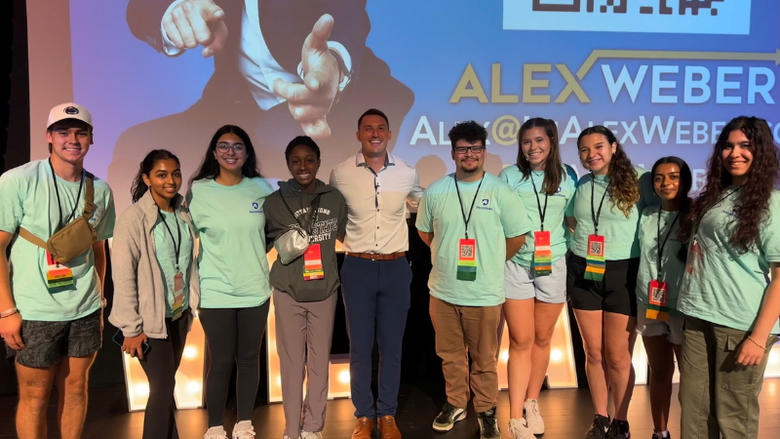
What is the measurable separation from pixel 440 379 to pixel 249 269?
6.22 feet

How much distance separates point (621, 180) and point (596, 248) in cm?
34

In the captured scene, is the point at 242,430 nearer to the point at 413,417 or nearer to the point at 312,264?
the point at 312,264

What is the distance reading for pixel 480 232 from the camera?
248 cm

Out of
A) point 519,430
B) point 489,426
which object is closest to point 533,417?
point 519,430

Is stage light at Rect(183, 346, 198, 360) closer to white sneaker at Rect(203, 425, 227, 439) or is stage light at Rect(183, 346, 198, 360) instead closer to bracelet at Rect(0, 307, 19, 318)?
white sneaker at Rect(203, 425, 227, 439)

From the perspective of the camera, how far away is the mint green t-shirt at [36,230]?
197 centimetres

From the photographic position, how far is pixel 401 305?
258 cm

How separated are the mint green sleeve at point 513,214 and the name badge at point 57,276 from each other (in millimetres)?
1896

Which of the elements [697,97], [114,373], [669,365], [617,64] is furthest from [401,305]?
[697,97]

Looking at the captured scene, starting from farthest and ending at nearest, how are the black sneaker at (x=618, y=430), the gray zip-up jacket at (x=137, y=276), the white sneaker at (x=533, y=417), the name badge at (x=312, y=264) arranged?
the white sneaker at (x=533, y=417) < the black sneaker at (x=618, y=430) < the name badge at (x=312, y=264) < the gray zip-up jacket at (x=137, y=276)

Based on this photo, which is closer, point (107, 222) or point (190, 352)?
point (107, 222)

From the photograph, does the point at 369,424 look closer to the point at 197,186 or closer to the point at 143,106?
the point at 197,186

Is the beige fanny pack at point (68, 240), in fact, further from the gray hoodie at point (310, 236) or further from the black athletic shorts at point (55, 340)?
the gray hoodie at point (310, 236)

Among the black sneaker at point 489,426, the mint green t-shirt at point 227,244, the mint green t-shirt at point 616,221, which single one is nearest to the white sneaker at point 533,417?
the black sneaker at point 489,426
